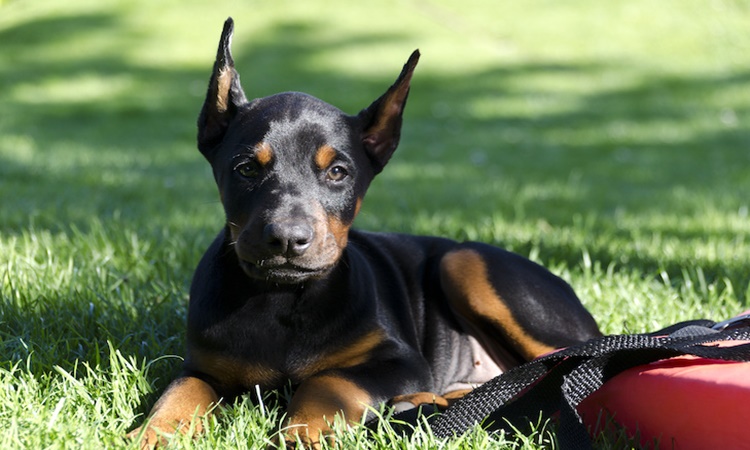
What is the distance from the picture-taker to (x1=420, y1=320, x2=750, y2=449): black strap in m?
2.74

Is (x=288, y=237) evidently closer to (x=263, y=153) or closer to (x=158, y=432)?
(x=263, y=153)

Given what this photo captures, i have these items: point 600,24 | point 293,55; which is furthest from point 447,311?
point 600,24

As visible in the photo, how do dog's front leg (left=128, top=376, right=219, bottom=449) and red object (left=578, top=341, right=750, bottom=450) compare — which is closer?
red object (left=578, top=341, right=750, bottom=450)

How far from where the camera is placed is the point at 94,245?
4.96m

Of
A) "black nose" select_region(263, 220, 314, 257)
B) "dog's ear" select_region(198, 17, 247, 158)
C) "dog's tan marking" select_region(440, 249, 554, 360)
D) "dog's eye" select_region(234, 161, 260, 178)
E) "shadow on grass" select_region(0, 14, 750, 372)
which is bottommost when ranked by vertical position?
"shadow on grass" select_region(0, 14, 750, 372)

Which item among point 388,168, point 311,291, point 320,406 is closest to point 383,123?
point 311,291

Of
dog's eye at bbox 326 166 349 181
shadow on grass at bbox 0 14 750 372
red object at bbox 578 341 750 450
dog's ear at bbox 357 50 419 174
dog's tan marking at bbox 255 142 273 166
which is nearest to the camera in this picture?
red object at bbox 578 341 750 450

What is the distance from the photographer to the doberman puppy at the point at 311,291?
2.90 m

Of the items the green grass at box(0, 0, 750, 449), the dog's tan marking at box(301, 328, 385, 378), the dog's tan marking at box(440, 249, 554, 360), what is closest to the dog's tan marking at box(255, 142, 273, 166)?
the dog's tan marking at box(301, 328, 385, 378)

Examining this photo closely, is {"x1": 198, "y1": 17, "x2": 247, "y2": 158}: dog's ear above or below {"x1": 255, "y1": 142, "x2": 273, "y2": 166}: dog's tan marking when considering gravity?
above

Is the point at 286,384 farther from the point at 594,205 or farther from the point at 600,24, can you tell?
the point at 600,24

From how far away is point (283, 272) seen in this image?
115 inches

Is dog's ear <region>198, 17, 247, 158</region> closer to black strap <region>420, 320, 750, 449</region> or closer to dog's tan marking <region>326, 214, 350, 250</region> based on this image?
dog's tan marking <region>326, 214, 350, 250</region>


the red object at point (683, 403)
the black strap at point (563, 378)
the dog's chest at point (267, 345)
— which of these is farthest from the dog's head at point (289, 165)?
the red object at point (683, 403)
